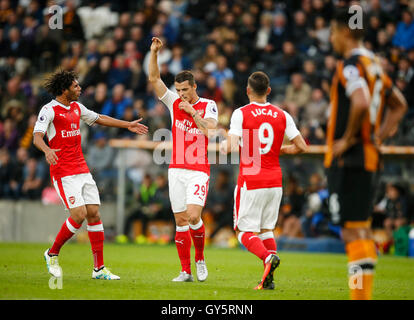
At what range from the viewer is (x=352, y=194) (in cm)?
618

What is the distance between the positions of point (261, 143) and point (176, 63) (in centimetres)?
1283

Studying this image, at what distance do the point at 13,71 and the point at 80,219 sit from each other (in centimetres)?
1586

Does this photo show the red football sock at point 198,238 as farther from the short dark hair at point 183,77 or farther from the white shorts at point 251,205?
the short dark hair at point 183,77

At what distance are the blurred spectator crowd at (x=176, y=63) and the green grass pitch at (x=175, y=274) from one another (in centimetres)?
416

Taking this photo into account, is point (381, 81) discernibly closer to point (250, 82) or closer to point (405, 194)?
point (250, 82)

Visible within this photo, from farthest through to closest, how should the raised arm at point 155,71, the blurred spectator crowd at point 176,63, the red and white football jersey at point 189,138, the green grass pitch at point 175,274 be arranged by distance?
the blurred spectator crowd at point 176,63
the red and white football jersey at point 189,138
the raised arm at point 155,71
the green grass pitch at point 175,274

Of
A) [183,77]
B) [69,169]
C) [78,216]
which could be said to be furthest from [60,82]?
[78,216]

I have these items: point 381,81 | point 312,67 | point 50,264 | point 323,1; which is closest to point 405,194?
point 312,67

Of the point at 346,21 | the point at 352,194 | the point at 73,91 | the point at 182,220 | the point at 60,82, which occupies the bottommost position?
the point at 182,220

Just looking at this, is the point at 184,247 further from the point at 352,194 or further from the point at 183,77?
the point at 352,194

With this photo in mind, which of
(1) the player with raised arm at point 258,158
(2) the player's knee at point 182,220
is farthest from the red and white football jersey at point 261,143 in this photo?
(2) the player's knee at point 182,220

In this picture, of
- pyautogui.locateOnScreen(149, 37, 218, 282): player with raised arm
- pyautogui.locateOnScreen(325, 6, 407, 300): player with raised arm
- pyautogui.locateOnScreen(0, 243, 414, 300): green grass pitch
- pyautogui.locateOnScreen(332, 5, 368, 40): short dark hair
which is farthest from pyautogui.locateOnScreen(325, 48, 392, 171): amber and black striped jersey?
pyautogui.locateOnScreen(149, 37, 218, 282): player with raised arm

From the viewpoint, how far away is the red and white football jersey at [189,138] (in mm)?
9555

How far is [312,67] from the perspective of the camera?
19688 millimetres
